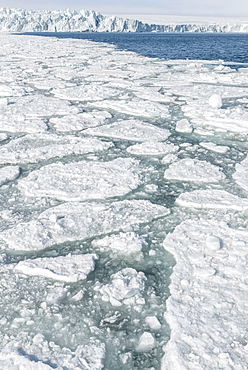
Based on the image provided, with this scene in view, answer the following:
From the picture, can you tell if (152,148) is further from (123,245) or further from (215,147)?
(123,245)

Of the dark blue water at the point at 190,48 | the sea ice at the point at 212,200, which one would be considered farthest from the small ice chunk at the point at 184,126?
the dark blue water at the point at 190,48

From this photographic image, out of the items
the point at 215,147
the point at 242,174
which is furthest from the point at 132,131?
the point at 242,174

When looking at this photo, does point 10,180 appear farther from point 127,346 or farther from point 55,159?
point 127,346

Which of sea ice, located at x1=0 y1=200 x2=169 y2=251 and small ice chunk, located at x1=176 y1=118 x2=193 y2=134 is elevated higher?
small ice chunk, located at x1=176 y1=118 x2=193 y2=134

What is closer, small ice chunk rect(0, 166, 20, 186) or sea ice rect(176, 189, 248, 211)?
sea ice rect(176, 189, 248, 211)

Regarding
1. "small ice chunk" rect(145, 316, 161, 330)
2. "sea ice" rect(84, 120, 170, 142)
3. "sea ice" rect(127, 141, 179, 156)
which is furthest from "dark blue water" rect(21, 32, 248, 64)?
"small ice chunk" rect(145, 316, 161, 330)

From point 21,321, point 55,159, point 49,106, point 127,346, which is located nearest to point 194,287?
Result: point 127,346

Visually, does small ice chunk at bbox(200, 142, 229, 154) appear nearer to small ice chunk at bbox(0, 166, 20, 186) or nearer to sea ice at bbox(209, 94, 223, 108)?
sea ice at bbox(209, 94, 223, 108)
